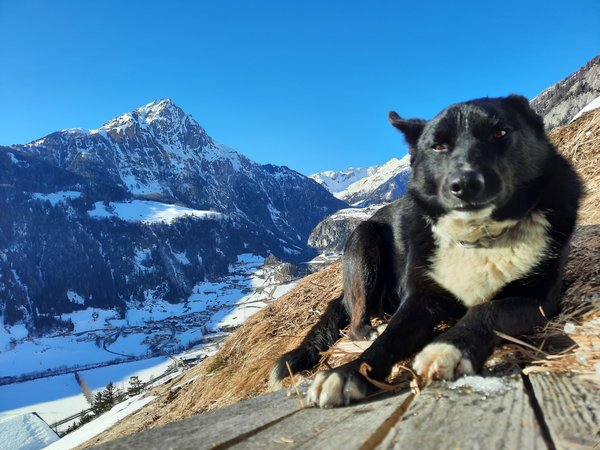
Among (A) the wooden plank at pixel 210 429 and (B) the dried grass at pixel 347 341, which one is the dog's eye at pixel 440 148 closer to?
(B) the dried grass at pixel 347 341

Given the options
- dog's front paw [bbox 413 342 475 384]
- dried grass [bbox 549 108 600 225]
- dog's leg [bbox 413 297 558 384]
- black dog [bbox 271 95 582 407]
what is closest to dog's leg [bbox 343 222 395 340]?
black dog [bbox 271 95 582 407]

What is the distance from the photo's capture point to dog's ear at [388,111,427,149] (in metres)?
4.18

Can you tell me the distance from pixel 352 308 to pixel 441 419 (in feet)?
11.2

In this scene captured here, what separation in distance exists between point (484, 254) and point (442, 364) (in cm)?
149

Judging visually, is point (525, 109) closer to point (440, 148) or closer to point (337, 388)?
point (440, 148)

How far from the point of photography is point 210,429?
1398 mm

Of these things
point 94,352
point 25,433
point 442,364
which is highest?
point 94,352

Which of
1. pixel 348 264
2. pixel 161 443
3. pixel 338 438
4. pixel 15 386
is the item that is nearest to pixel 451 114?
pixel 348 264

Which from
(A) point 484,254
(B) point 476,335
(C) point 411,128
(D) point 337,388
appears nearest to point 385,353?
(B) point 476,335

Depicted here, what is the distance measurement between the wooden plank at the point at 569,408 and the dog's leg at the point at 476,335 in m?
0.33

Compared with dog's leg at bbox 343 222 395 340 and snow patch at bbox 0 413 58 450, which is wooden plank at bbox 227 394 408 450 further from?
snow patch at bbox 0 413 58 450

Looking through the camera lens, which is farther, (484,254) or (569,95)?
(569,95)

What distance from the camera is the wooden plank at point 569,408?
3.60 ft

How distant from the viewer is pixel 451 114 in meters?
3.56
